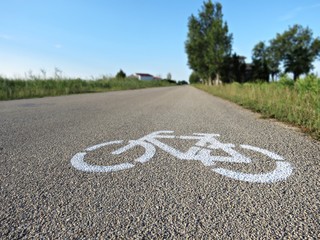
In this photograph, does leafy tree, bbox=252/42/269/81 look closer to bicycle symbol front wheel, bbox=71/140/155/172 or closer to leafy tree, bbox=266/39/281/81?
leafy tree, bbox=266/39/281/81

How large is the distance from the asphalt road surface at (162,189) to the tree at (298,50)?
196 ft

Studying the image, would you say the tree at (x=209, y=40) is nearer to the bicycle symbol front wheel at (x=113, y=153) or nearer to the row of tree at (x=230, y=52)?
the row of tree at (x=230, y=52)

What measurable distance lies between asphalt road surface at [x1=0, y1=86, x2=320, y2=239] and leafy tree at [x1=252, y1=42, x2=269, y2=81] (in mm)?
61608

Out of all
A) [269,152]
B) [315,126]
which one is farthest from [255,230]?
[315,126]

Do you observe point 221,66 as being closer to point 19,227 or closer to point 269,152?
point 269,152

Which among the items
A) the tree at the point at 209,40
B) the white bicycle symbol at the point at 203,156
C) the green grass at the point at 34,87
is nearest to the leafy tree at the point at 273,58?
the tree at the point at 209,40

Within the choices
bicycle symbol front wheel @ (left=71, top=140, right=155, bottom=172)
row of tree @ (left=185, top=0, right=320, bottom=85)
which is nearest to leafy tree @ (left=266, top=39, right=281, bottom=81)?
row of tree @ (left=185, top=0, right=320, bottom=85)

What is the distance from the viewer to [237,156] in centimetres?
279

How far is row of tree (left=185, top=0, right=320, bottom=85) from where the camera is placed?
3259 cm

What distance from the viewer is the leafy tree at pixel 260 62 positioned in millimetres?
58938

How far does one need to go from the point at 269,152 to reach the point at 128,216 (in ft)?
7.14

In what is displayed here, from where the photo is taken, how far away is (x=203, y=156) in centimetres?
282

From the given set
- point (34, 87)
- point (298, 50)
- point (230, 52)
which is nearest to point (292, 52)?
point (298, 50)

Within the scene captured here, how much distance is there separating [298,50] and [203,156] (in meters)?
62.1
